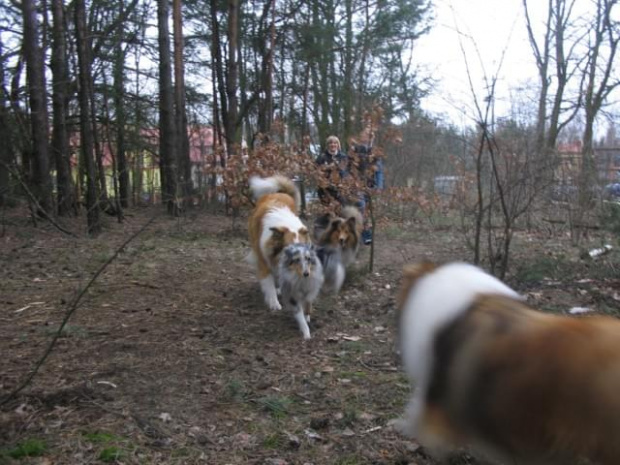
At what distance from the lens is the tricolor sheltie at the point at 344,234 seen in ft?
23.7

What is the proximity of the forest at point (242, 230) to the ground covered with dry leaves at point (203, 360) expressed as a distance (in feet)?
0.07

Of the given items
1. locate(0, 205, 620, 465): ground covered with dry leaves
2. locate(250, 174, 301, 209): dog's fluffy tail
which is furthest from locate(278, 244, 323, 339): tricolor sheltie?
locate(250, 174, 301, 209): dog's fluffy tail

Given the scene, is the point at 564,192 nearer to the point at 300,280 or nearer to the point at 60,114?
the point at 300,280

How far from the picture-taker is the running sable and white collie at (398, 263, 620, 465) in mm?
1747

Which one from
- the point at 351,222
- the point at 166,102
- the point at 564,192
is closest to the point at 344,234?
the point at 351,222

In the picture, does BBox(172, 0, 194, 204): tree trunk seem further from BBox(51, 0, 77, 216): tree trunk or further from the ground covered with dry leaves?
the ground covered with dry leaves

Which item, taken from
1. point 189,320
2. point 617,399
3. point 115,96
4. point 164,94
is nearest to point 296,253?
point 189,320

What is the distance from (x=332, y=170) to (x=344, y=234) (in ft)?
4.53

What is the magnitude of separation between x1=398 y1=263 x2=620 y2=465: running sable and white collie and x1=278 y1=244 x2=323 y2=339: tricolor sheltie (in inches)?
137

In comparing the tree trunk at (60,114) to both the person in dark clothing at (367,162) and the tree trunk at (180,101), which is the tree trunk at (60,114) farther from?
the person in dark clothing at (367,162)

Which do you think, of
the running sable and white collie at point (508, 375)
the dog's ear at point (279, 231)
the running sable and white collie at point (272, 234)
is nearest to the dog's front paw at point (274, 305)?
the running sable and white collie at point (272, 234)

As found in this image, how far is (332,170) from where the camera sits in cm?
828

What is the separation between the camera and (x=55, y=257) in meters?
8.54

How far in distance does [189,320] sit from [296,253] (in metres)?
1.26
